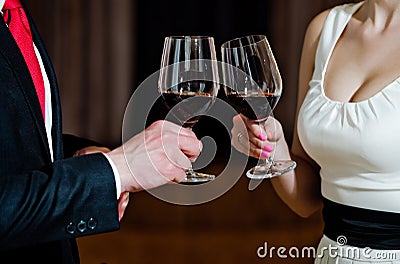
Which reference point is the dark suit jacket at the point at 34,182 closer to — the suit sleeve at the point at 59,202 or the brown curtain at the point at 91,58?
A: the suit sleeve at the point at 59,202

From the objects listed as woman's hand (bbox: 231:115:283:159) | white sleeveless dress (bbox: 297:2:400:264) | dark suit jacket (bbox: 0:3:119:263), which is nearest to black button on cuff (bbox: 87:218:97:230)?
dark suit jacket (bbox: 0:3:119:263)

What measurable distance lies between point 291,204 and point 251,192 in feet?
10.2

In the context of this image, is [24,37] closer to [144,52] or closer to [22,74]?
[22,74]

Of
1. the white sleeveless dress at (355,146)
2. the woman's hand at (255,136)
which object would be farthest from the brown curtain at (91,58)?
the woman's hand at (255,136)

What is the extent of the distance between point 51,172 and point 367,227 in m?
0.79

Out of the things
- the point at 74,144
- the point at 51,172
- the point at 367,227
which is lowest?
the point at 367,227

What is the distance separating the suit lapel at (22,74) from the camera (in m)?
1.30

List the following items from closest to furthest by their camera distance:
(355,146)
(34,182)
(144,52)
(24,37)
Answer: (34,182), (24,37), (355,146), (144,52)

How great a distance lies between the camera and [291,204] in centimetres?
196

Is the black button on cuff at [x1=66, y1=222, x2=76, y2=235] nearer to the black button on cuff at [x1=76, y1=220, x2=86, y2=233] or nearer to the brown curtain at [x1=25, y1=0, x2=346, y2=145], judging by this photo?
the black button on cuff at [x1=76, y1=220, x2=86, y2=233]

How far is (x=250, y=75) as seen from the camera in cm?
142

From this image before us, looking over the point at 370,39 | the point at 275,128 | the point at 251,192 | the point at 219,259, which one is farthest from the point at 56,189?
the point at 251,192

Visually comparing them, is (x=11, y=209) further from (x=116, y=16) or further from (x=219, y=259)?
(x=116, y=16)

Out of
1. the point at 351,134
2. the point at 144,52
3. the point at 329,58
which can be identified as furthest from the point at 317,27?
the point at 144,52
